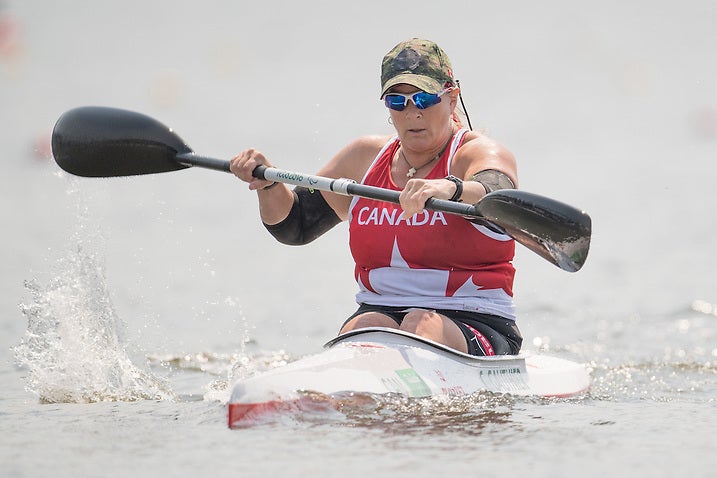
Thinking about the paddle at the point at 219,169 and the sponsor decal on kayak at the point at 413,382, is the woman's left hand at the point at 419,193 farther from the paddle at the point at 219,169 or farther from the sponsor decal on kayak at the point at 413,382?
the sponsor decal on kayak at the point at 413,382

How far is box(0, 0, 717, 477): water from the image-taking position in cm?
313

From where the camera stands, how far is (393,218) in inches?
154

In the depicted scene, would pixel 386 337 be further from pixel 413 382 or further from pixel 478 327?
pixel 478 327

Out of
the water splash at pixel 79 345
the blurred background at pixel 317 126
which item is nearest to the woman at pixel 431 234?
the water splash at pixel 79 345

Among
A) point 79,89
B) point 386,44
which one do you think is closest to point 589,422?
point 386,44

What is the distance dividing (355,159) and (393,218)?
44cm

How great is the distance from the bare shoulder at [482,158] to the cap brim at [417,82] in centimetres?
24

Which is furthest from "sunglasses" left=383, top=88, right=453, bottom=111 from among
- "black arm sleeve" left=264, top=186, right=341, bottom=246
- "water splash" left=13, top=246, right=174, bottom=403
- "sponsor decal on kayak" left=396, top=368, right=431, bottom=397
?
"water splash" left=13, top=246, right=174, bottom=403

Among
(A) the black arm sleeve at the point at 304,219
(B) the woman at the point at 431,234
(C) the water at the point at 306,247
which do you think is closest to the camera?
(C) the water at the point at 306,247

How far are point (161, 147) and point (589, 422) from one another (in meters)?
2.04

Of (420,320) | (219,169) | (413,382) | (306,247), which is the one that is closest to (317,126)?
(306,247)

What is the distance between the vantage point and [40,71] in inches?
651

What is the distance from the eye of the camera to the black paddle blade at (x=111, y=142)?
4445mm

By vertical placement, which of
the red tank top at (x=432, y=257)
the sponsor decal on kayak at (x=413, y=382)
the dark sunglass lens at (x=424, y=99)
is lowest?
the sponsor decal on kayak at (x=413, y=382)
